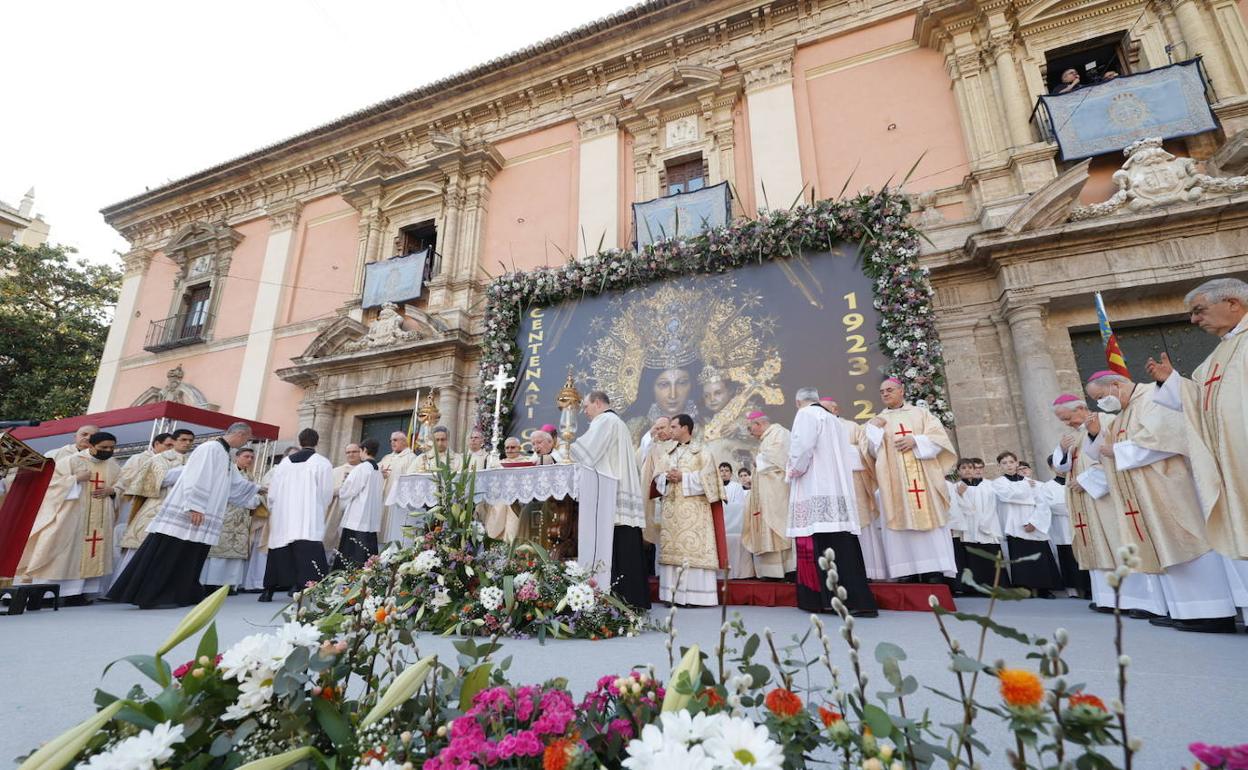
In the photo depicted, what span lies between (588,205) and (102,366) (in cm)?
1347

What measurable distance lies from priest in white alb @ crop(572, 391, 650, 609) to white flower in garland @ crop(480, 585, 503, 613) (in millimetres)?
966

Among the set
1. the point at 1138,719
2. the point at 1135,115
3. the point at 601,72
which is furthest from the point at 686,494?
the point at 601,72

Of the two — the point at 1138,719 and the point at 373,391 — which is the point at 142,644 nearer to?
the point at 1138,719

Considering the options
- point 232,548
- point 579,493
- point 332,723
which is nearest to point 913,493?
point 579,493

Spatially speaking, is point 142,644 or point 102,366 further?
point 102,366

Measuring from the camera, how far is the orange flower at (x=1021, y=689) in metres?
0.79

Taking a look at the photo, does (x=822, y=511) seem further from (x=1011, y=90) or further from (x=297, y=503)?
(x=1011, y=90)

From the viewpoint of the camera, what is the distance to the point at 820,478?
4410 millimetres

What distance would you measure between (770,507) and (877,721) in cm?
468

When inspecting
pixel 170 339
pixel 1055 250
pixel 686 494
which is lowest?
pixel 686 494

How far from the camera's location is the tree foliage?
646 inches

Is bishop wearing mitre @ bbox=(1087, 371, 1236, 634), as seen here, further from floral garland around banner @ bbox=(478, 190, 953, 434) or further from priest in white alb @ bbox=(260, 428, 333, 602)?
priest in white alb @ bbox=(260, 428, 333, 602)

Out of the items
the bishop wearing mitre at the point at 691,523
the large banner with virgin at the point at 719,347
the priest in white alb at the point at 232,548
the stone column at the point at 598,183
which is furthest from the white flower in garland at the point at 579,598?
the stone column at the point at 598,183

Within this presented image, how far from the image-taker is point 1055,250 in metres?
7.34
